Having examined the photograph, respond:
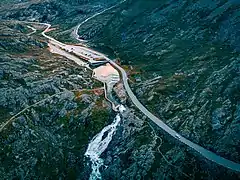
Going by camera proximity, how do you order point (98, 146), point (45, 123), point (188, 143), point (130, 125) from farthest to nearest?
point (45, 123)
point (130, 125)
point (98, 146)
point (188, 143)

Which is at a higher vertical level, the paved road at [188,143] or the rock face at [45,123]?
the rock face at [45,123]

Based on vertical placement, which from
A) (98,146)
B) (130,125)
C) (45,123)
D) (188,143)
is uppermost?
(45,123)

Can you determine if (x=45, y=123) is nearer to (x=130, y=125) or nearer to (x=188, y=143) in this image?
(x=130, y=125)

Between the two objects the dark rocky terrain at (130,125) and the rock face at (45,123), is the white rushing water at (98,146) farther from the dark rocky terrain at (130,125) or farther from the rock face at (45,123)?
the rock face at (45,123)

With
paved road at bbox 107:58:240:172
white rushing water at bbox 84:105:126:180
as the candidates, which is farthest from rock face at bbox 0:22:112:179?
paved road at bbox 107:58:240:172

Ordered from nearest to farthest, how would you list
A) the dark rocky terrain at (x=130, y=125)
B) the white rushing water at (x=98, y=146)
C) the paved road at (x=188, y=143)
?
1. the paved road at (x=188, y=143)
2. the dark rocky terrain at (x=130, y=125)
3. the white rushing water at (x=98, y=146)

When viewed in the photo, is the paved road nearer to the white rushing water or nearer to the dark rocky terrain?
the dark rocky terrain

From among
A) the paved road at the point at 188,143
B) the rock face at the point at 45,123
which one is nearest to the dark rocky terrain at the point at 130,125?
the rock face at the point at 45,123

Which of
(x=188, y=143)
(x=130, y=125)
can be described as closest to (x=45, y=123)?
(x=130, y=125)
